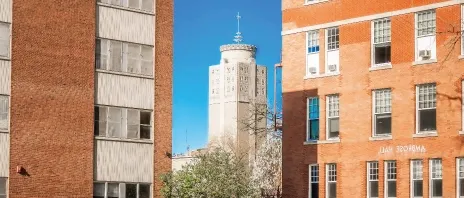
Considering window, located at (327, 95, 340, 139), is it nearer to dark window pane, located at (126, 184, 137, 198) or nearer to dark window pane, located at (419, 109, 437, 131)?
dark window pane, located at (419, 109, 437, 131)

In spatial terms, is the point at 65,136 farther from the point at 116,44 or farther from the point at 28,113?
the point at 116,44

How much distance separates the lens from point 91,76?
50062 mm

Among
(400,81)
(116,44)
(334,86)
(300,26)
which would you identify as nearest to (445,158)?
(400,81)

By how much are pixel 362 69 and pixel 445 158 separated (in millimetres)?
7331

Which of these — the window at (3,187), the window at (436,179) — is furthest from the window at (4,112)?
the window at (436,179)

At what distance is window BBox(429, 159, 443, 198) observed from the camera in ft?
171

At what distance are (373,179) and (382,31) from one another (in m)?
8.09

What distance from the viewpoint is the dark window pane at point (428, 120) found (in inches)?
2084

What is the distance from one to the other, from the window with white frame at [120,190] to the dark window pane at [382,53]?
14438mm

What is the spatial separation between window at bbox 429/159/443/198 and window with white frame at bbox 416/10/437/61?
558 cm

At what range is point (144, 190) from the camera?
170ft

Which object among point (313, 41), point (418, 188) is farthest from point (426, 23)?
point (418, 188)

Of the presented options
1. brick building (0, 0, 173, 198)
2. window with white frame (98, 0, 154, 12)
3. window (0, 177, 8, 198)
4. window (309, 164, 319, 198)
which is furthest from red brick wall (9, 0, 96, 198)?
window (309, 164, 319, 198)

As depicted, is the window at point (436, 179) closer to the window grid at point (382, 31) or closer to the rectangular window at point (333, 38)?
the window grid at point (382, 31)
